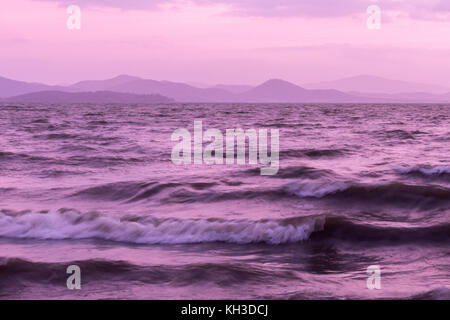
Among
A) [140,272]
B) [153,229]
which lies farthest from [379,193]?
[140,272]

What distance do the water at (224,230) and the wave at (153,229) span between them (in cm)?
3

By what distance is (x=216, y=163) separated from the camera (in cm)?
1730

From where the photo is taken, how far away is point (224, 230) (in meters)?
8.68

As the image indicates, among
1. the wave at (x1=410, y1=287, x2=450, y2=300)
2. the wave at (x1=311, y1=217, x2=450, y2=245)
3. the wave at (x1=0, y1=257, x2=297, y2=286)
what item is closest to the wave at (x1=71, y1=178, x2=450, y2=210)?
the wave at (x1=311, y1=217, x2=450, y2=245)

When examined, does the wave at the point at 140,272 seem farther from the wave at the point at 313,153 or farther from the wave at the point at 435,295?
the wave at the point at 313,153

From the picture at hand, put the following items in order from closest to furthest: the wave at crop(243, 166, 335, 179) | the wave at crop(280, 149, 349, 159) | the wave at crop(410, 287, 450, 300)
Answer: the wave at crop(410, 287, 450, 300), the wave at crop(243, 166, 335, 179), the wave at crop(280, 149, 349, 159)

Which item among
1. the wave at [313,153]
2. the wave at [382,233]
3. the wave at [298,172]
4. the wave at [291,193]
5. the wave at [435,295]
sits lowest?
the wave at [382,233]

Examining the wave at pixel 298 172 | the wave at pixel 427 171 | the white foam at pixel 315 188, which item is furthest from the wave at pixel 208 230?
the wave at pixel 427 171

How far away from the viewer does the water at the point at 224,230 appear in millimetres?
6168

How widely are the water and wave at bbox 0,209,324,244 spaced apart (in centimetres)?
3

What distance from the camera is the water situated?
6168 millimetres

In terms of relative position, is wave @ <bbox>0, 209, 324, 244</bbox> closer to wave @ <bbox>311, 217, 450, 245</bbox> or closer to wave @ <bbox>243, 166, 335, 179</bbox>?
wave @ <bbox>311, 217, 450, 245</bbox>
